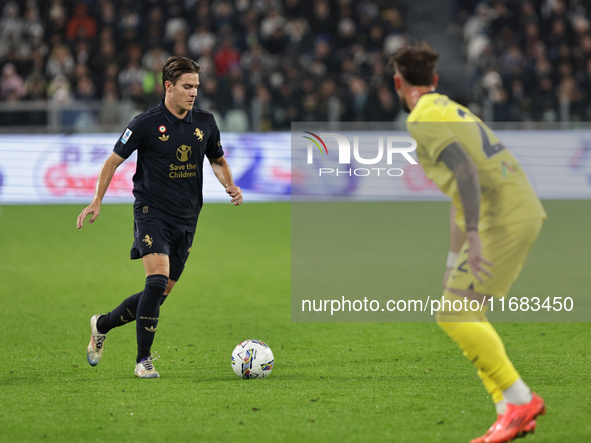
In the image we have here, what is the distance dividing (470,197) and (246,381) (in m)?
2.42

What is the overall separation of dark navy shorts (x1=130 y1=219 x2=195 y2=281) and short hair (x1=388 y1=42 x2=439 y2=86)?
7.17ft

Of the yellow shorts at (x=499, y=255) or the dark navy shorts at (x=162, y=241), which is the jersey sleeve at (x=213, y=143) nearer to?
the dark navy shorts at (x=162, y=241)

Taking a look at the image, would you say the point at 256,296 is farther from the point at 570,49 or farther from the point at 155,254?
the point at 570,49

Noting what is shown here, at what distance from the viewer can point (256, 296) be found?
9109 millimetres

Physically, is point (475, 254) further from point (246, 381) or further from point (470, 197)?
point (246, 381)

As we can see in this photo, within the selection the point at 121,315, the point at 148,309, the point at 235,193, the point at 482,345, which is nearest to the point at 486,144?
the point at 482,345

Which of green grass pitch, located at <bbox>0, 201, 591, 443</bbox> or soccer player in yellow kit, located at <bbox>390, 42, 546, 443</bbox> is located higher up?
soccer player in yellow kit, located at <bbox>390, 42, 546, 443</bbox>

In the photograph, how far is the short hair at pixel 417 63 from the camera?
13.8 ft

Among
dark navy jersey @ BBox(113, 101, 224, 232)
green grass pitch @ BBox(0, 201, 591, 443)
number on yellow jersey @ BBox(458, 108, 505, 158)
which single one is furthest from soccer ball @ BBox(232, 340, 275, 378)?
number on yellow jersey @ BBox(458, 108, 505, 158)

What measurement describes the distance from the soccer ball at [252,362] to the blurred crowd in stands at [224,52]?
12403 millimetres

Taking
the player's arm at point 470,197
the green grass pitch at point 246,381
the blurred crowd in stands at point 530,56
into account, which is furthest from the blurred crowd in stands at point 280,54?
the player's arm at point 470,197

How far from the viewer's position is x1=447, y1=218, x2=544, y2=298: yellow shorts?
13.6 ft

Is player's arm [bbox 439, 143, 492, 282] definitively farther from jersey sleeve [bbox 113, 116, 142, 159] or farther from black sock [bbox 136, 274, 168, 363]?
jersey sleeve [bbox 113, 116, 142, 159]

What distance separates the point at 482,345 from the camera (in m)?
4.12
